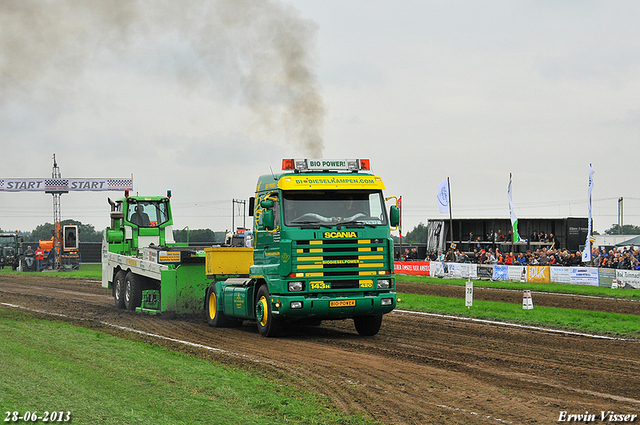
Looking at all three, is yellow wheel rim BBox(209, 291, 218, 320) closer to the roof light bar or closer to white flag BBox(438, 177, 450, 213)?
the roof light bar

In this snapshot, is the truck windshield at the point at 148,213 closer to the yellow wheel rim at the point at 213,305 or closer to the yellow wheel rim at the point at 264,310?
the yellow wheel rim at the point at 213,305

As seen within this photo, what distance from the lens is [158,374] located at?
380 inches

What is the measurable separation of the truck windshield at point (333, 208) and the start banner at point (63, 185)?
4974cm

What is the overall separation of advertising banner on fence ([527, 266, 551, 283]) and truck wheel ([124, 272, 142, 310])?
2209cm

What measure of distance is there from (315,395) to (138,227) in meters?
15.3

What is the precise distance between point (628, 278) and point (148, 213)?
21.0m

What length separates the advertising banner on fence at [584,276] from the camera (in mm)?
32312

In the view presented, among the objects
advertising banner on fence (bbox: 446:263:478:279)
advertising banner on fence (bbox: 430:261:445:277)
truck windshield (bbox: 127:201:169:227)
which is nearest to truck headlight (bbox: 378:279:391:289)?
truck windshield (bbox: 127:201:169:227)

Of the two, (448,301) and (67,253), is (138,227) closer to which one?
(448,301)

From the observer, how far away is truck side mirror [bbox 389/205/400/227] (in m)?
13.6

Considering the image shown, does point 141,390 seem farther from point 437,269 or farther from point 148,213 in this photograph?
point 437,269

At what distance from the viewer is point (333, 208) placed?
13477 millimetres

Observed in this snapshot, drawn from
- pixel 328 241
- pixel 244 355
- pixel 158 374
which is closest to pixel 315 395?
pixel 158 374

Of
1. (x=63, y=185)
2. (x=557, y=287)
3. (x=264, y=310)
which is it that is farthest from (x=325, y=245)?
(x=63, y=185)
